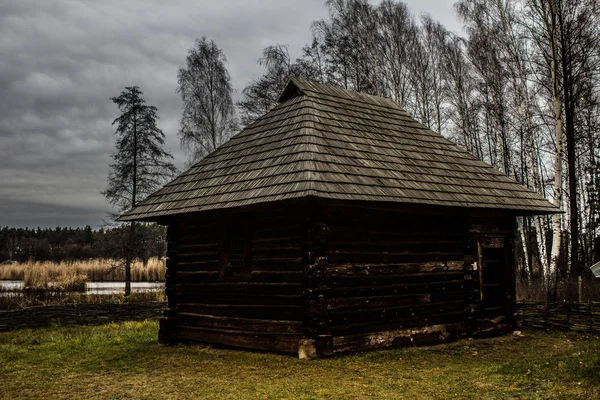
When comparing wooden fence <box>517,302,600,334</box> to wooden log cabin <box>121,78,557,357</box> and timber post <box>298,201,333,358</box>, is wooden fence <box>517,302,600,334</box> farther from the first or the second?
timber post <box>298,201,333,358</box>

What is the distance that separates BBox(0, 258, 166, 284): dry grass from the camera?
72.3ft

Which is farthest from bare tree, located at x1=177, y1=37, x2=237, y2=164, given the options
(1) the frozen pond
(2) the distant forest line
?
(2) the distant forest line

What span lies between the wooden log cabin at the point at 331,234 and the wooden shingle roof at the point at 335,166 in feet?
0.12

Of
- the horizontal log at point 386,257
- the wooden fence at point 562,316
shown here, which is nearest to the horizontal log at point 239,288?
the horizontal log at point 386,257

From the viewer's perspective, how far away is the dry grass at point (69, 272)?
2205cm

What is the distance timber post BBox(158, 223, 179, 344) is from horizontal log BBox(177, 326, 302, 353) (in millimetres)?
162

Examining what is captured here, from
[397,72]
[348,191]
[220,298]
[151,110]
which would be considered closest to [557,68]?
[397,72]

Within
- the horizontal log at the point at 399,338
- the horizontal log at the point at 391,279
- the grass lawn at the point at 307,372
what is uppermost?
the horizontal log at the point at 391,279

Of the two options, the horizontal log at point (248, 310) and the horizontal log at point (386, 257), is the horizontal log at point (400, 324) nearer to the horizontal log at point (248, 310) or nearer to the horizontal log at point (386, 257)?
the horizontal log at point (248, 310)

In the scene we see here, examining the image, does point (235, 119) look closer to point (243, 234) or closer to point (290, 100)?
point (290, 100)

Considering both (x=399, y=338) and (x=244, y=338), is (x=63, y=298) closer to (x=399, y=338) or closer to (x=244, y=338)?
(x=244, y=338)

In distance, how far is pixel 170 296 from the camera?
11.8m

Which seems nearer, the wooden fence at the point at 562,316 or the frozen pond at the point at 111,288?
the wooden fence at the point at 562,316

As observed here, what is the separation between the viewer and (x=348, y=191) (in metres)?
9.27
